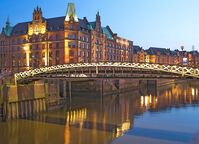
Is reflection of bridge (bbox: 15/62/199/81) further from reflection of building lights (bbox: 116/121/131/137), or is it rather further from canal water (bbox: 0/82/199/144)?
reflection of building lights (bbox: 116/121/131/137)

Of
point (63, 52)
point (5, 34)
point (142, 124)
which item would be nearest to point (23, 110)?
point (142, 124)

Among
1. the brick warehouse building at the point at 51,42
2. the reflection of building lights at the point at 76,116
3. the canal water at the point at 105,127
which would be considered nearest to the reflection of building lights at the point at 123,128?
the canal water at the point at 105,127

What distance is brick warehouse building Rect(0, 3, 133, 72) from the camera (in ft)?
299

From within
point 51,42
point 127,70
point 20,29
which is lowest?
point 127,70

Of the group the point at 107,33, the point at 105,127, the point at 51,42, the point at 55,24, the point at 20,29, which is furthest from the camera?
the point at 107,33

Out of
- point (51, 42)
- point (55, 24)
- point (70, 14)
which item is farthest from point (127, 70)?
point (55, 24)

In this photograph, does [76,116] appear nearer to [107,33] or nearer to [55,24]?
[55,24]

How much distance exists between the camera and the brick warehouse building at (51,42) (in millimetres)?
91188

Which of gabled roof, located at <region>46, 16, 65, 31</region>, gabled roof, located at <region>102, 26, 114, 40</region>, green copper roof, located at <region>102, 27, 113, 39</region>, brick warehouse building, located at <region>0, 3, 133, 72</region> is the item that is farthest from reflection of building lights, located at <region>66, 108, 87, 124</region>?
gabled roof, located at <region>102, 26, 114, 40</region>

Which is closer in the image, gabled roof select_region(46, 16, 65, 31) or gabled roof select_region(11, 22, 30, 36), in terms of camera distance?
gabled roof select_region(46, 16, 65, 31)

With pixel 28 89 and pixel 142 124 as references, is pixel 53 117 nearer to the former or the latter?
pixel 28 89

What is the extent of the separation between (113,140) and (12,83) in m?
27.4

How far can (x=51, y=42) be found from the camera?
9294 cm

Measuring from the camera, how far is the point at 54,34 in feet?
302
